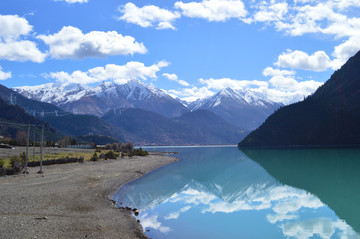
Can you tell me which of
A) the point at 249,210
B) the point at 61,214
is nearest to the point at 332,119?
the point at 249,210

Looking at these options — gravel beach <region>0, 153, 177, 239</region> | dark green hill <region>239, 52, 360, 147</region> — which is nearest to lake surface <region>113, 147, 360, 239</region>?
gravel beach <region>0, 153, 177, 239</region>

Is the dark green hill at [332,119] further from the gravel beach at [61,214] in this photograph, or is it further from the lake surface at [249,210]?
the gravel beach at [61,214]

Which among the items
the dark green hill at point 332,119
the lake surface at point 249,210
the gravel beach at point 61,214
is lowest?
the lake surface at point 249,210

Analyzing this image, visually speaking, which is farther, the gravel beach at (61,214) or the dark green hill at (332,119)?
the dark green hill at (332,119)

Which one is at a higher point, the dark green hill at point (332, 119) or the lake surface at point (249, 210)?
the dark green hill at point (332, 119)

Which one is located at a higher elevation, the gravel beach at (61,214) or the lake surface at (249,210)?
the gravel beach at (61,214)

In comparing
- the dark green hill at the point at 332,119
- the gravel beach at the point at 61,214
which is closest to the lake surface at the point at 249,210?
the gravel beach at the point at 61,214

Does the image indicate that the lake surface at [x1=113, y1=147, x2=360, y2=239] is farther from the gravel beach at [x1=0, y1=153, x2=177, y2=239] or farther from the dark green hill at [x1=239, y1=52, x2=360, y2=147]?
the dark green hill at [x1=239, y1=52, x2=360, y2=147]

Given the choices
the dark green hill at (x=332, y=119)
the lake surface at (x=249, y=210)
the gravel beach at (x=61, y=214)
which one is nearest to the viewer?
the gravel beach at (x=61, y=214)

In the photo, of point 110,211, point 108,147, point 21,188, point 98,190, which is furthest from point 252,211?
point 108,147

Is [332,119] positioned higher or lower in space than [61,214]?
higher

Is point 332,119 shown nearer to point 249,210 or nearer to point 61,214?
point 249,210

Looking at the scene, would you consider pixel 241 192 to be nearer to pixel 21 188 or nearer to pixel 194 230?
pixel 194 230

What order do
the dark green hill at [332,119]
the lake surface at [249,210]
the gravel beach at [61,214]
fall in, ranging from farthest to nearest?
the dark green hill at [332,119], the lake surface at [249,210], the gravel beach at [61,214]
